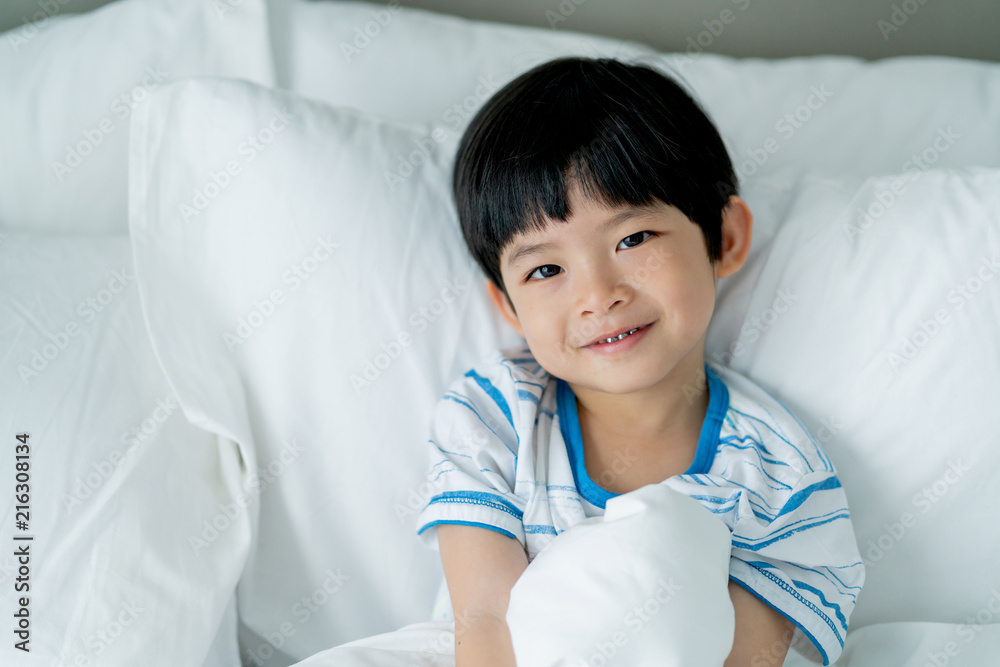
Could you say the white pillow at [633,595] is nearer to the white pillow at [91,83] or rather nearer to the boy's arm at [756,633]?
the boy's arm at [756,633]

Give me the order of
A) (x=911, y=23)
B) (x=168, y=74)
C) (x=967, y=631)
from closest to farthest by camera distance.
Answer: (x=967, y=631)
(x=168, y=74)
(x=911, y=23)

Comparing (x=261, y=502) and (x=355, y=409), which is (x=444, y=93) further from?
Result: (x=261, y=502)

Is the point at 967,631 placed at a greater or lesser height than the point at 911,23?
lesser

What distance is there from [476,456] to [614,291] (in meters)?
0.26

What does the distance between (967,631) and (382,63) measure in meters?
1.14

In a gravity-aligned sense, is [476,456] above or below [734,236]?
below

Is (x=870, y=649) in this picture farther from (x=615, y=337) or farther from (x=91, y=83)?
(x=91, y=83)

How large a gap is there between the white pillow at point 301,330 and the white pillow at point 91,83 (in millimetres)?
166

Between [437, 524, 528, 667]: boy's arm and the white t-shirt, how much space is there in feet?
0.07

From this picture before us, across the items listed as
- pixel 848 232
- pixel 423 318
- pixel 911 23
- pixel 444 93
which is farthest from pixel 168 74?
pixel 911 23

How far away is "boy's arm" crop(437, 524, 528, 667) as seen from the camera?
2.52ft

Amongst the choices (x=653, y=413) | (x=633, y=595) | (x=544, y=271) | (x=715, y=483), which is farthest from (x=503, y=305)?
(x=633, y=595)

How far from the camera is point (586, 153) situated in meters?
0.84

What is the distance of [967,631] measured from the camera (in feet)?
2.77
